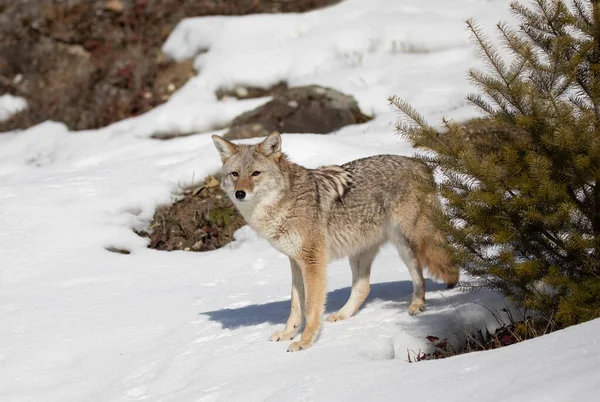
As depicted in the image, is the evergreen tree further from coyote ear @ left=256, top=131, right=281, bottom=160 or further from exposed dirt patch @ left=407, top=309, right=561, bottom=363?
coyote ear @ left=256, top=131, right=281, bottom=160

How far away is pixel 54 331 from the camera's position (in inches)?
306

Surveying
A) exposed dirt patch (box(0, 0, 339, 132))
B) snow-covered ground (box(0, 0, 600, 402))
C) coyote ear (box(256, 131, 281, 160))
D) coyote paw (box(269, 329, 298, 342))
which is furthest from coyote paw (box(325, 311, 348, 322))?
exposed dirt patch (box(0, 0, 339, 132))

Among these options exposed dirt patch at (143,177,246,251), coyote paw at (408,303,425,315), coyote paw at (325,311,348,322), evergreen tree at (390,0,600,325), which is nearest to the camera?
evergreen tree at (390,0,600,325)

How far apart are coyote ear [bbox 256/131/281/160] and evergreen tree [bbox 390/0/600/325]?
1398 millimetres

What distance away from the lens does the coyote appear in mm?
6602

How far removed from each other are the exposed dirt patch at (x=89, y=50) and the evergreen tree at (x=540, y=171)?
37.7 ft

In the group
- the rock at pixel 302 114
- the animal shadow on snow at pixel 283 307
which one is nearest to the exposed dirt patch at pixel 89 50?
the rock at pixel 302 114

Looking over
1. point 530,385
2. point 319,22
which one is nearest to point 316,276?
point 530,385

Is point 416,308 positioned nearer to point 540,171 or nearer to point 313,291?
point 313,291

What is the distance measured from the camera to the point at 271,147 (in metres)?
6.87

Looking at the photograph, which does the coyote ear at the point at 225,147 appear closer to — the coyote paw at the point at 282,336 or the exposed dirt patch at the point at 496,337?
the coyote paw at the point at 282,336

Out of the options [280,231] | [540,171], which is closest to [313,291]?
[280,231]

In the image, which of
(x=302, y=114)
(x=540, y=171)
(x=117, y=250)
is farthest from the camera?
(x=302, y=114)

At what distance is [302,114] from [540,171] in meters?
7.98
